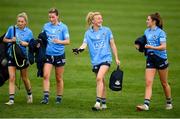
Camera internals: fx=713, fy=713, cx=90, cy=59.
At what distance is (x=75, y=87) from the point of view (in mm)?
17781

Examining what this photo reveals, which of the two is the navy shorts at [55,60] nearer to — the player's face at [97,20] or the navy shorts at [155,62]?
the player's face at [97,20]

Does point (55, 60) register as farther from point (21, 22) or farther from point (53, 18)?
point (21, 22)

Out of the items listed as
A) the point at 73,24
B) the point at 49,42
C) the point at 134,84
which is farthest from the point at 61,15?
the point at 49,42

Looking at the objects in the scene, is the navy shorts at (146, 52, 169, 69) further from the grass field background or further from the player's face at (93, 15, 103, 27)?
the player's face at (93, 15, 103, 27)

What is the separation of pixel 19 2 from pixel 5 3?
82cm

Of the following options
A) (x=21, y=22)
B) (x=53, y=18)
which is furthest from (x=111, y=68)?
(x=21, y=22)

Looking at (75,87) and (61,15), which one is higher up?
(61,15)

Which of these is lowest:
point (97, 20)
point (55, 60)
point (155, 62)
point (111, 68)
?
point (155, 62)

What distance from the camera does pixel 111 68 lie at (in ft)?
69.3

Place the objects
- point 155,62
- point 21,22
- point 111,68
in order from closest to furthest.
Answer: point 155,62
point 21,22
point 111,68

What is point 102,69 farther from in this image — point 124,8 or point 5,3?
point 5,3

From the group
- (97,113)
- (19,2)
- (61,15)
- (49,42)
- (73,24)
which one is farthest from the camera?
(19,2)

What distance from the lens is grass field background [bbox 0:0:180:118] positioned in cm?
1471

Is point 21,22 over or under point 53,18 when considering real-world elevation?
under
